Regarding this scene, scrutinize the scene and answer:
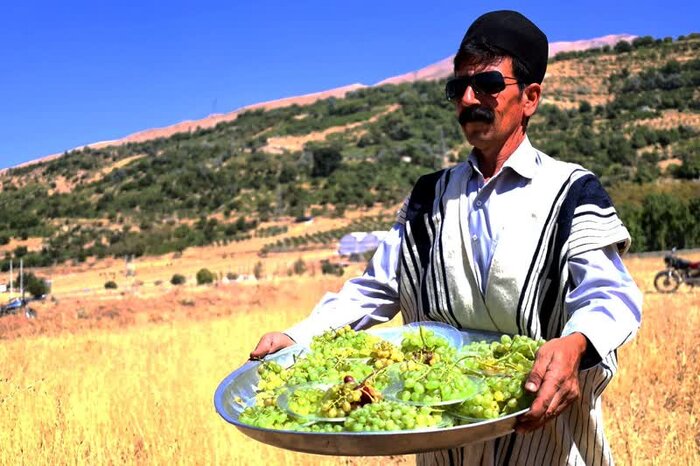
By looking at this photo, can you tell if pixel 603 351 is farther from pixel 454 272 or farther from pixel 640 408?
pixel 640 408

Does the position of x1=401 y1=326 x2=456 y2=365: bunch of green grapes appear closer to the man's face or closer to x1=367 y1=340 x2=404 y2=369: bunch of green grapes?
x1=367 y1=340 x2=404 y2=369: bunch of green grapes

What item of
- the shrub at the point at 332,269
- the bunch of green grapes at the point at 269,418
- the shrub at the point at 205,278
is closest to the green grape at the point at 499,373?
the bunch of green grapes at the point at 269,418

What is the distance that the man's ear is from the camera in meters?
2.15

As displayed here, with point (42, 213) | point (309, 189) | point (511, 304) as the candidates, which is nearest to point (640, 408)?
point (511, 304)

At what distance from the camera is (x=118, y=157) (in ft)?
222

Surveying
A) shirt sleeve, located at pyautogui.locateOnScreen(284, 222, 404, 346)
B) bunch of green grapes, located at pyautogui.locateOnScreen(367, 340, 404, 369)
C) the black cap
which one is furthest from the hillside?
bunch of green grapes, located at pyautogui.locateOnScreen(367, 340, 404, 369)

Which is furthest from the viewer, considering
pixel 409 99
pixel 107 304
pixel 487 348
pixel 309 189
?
pixel 409 99

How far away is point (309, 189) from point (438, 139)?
11.0 meters

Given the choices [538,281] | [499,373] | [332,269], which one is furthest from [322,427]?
[332,269]

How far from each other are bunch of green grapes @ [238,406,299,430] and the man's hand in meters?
0.50

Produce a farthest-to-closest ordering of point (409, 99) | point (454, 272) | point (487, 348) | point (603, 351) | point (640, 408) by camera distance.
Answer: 1. point (409, 99)
2. point (640, 408)
3. point (454, 272)
4. point (487, 348)
5. point (603, 351)

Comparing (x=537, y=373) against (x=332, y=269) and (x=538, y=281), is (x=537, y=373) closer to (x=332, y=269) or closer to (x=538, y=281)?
(x=538, y=281)

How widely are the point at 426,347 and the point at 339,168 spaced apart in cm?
4712

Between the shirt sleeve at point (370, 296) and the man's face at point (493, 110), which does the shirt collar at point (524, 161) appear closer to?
the man's face at point (493, 110)
